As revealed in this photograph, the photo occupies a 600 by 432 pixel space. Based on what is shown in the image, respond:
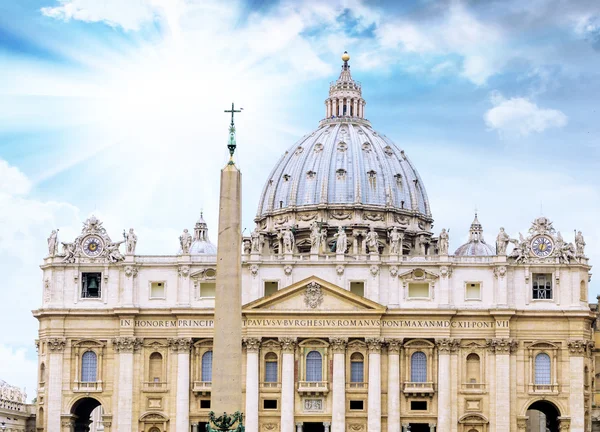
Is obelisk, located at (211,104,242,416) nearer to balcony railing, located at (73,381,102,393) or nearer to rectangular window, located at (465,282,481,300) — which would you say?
rectangular window, located at (465,282,481,300)

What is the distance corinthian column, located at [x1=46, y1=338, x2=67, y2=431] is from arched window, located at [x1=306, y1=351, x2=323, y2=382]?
17.5m

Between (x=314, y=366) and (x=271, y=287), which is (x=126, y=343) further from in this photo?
(x=314, y=366)

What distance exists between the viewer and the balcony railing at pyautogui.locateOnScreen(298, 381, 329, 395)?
106 m

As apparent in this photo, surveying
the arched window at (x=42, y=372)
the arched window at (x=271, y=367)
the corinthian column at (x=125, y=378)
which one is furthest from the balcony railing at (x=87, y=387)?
the arched window at (x=271, y=367)

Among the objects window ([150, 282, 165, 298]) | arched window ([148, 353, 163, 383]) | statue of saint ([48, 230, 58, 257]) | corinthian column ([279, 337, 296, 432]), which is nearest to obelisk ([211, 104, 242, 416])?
corinthian column ([279, 337, 296, 432])

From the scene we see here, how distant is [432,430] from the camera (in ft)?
349

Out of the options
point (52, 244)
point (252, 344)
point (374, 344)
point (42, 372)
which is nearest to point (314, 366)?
point (374, 344)

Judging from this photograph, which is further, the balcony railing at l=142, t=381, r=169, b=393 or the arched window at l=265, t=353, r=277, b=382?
the arched window at l=265, t=353, r=277, b=382

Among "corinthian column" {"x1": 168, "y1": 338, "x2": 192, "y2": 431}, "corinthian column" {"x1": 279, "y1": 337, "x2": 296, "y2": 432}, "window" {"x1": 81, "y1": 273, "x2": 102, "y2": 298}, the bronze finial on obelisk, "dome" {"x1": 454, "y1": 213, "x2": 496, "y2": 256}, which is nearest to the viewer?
the bronze finial on obelisk

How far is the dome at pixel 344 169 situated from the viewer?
141 m

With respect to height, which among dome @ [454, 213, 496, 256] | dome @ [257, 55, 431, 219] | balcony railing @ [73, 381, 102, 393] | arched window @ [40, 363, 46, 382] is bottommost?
balcony railing @ [73, 381, 102, 393]

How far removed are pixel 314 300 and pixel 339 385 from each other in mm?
6208

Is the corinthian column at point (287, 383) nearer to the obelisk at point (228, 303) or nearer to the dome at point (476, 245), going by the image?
the dome at point (476, 245)

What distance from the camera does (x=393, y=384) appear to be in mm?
106812
